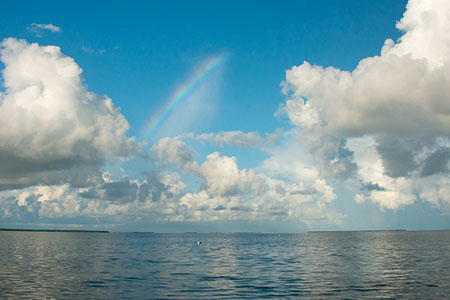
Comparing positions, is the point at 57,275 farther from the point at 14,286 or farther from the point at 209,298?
the point at 209,298

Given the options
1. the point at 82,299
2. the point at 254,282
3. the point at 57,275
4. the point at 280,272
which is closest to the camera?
the point at 82,299

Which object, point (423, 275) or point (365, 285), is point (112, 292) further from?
point (423, 275)

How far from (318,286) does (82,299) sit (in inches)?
1096

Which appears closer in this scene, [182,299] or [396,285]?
[182,299]

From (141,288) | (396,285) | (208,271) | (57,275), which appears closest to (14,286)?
(57,275)

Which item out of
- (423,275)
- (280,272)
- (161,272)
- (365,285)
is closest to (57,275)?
(161,272)

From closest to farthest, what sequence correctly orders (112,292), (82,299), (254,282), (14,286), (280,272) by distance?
1. (82,299)
2. (112,292)
3. (14,286)
4. (254,282)
5. (280,272)

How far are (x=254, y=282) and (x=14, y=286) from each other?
98.8 feet

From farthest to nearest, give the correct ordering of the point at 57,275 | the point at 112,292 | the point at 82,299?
the point at 57,275 → the point at 112,292 → the point at 82,299

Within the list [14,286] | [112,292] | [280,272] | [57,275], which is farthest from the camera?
[280,272]

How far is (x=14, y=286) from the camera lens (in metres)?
44.2

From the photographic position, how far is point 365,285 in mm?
46312

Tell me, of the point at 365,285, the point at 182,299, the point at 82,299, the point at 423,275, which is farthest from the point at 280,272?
the point at 82,299

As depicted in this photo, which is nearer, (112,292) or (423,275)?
(112,292)
